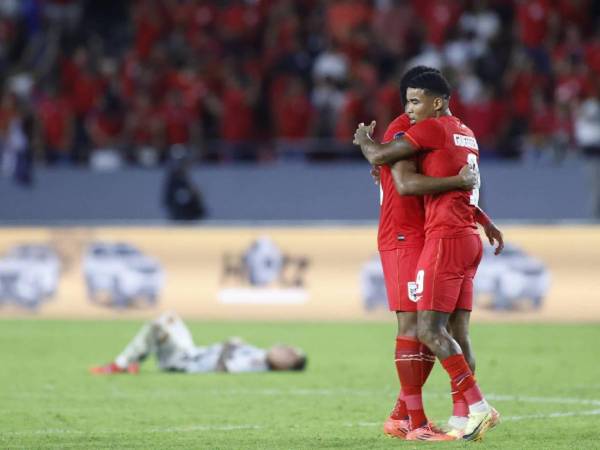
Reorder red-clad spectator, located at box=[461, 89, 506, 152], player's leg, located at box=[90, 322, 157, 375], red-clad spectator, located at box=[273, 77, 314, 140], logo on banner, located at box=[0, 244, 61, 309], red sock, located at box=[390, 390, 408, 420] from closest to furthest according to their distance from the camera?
red sock, located at box=[390, 390, 408, 420] → player's leg, located at box=[90, 322, 157, 375] → logo on banner, located at box=[0, 244, 61, 309] → red-clad spectator, located at box=[461, 89, 506, 152] → red-clad spectator, located at box=[273, 77, 314, 140]

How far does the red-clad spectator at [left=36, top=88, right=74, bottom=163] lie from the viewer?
21031 millimetres

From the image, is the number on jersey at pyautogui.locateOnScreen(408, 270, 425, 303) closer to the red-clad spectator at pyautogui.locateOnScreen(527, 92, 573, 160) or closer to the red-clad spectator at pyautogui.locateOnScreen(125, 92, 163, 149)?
the red-clad spectator at pyautogui.locateOnScreen(527, 92, 573, 160)

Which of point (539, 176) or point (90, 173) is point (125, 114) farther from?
point (539, 176)

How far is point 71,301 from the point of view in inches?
679

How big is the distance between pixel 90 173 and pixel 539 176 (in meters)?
6.81

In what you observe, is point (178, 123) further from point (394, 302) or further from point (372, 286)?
point (394, 302)

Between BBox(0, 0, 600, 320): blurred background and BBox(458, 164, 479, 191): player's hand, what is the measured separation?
8.87m

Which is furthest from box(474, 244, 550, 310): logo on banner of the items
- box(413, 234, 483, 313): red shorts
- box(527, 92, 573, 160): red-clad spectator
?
box(413, 234, 483, 313): red shorts

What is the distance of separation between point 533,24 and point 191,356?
36.3 feet

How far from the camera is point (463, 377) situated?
25.1 feet

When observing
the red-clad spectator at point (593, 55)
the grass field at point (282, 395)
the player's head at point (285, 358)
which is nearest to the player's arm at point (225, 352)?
the grass field at point (282, 395)

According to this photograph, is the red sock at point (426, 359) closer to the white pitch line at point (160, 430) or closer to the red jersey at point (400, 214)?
the red jersey at point (400, 214)

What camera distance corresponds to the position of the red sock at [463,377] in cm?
762

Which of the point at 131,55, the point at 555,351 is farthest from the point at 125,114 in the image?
the point at 555,351
